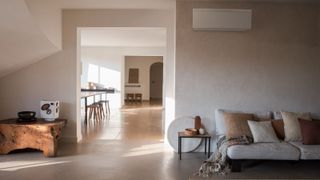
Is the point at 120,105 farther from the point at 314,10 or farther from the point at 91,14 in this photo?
the point at 314,10

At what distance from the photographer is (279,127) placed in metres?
4.41

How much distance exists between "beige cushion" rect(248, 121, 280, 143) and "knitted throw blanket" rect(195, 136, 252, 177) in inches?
4.5

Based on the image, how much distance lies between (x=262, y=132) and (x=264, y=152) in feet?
1.31

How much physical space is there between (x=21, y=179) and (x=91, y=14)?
3.12 meters

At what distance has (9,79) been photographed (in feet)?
18.0

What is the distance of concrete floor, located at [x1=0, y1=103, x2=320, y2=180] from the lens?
12.4ft

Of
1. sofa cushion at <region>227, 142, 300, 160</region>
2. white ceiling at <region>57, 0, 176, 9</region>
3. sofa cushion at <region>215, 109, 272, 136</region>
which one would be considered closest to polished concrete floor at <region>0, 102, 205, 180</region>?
sofa cushion at <region>215, 109, 272, 136</region>

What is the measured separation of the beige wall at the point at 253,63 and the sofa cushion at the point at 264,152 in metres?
1.06

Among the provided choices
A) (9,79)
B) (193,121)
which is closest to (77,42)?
(9,79)

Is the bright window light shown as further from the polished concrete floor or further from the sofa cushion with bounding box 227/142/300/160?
the sofa cushion with bounding box 227/142/300/160

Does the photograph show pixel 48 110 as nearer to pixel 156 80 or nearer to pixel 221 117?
pixel 221 117

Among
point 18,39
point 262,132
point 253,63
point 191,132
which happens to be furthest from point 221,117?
point 18,39

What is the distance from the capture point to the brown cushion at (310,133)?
13.3 feet

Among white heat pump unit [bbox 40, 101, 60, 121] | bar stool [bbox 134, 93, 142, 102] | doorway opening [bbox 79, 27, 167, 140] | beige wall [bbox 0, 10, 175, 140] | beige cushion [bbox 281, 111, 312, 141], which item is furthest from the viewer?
bar stool [bbox 134, 93, 142, 102]
